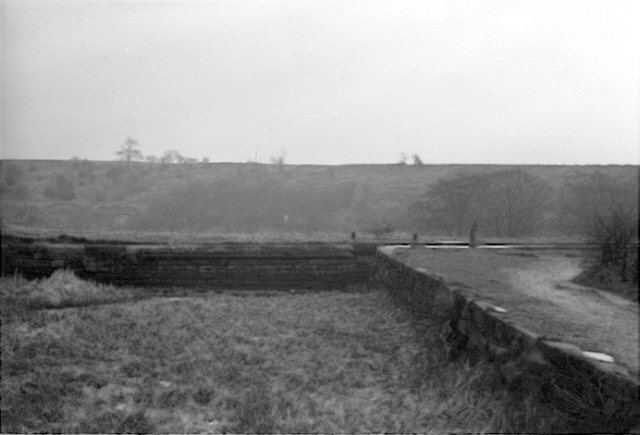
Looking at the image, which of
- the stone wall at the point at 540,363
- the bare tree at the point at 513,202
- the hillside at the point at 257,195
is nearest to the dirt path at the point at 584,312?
the stone wall at the point at 540,363

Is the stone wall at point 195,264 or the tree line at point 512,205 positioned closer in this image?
the stone wall at point 195,264

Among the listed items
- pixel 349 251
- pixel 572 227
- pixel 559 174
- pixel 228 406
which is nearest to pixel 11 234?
pixel 349 251

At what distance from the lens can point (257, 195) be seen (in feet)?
106

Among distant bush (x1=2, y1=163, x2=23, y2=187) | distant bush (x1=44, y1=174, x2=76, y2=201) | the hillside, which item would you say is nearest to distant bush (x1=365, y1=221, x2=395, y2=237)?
the hillside

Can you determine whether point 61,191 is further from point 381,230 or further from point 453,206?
point 453,206

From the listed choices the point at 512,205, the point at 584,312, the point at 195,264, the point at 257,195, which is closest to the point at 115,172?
the point at 257,195

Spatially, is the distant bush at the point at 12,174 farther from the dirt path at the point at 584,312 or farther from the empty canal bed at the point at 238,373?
the dirt path at the point at 584,312

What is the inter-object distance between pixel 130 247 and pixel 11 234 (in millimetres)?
3108

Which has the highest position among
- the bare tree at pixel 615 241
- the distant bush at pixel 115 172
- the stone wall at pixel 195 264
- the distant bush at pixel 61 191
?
the distant bush at pixel 115 172

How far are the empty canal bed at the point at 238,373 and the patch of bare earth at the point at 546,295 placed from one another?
1.95 feet

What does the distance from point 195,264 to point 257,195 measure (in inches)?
940

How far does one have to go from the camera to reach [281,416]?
11.8 feet

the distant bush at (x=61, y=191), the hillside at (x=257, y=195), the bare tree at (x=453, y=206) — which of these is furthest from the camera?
the distant bush at (x=61, y=191)

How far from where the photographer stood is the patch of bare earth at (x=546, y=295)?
10.7ft
